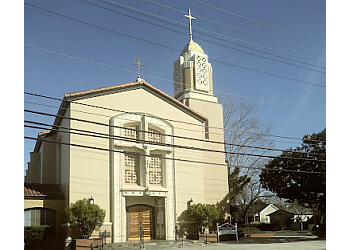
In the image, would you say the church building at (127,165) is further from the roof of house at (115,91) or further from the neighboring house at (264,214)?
the neighboring house at (264,214)

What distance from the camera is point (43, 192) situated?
12852 millimetres

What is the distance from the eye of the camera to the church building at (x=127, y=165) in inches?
510

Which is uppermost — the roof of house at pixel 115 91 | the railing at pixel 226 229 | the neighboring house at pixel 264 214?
the roof of house at pixel 115 91

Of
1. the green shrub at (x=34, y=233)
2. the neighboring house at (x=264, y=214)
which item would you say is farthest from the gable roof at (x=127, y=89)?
the neighboring house at (x=264, y=214)

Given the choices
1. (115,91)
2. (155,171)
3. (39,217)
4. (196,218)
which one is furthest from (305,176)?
(39,217)

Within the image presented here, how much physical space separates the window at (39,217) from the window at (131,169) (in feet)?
8.77

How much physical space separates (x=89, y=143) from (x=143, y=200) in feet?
9.66

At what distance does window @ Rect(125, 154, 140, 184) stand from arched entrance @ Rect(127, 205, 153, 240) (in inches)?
38.3

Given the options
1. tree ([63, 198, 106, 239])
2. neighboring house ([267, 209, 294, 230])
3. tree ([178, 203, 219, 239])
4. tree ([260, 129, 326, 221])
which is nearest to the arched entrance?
tree ([178, 203, 219, 239])

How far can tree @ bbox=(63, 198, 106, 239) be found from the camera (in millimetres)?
12055

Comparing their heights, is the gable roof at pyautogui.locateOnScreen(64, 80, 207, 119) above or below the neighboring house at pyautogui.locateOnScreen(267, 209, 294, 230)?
above

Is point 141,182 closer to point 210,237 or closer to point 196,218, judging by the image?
point 196,218

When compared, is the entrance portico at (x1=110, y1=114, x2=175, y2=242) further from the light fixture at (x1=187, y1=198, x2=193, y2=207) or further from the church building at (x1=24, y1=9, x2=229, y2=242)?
the light fixture at (x1=187, y1=198, x2=193, y2=207)
